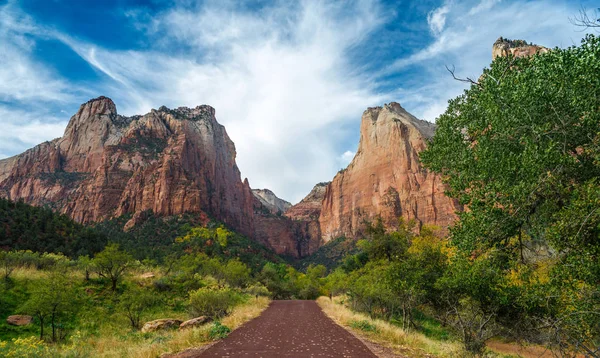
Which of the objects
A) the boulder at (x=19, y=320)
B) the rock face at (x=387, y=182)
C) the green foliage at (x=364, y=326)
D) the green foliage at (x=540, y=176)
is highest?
the rock face at (x=387, y=182)

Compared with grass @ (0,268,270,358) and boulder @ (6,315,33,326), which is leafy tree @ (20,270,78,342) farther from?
grass @ (0,268,270,358)

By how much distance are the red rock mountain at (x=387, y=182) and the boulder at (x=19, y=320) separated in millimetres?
98427

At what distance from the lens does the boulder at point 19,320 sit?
20.9 m

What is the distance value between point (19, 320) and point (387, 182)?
124286mm

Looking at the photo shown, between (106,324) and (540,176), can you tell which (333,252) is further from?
(540,176)

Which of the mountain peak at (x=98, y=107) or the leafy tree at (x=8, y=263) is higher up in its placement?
the mountain peak at (x=98, y=107)

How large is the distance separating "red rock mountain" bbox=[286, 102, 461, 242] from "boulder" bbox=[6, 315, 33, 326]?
323ft

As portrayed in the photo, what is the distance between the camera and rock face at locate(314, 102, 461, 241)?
112688mm

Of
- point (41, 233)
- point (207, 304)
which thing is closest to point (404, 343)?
point (207, 304)

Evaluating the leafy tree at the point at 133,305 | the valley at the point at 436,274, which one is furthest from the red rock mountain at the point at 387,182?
the leafy tree at the point at 133,305

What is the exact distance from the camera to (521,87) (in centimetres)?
812

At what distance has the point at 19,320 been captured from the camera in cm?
2112

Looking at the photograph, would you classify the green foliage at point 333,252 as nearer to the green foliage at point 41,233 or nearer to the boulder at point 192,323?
the green foliage at point 41,233

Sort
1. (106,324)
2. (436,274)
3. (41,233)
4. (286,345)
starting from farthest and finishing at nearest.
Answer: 1. (41,233)
2. (106,324)
3. (436,274)
4. (286,345)
